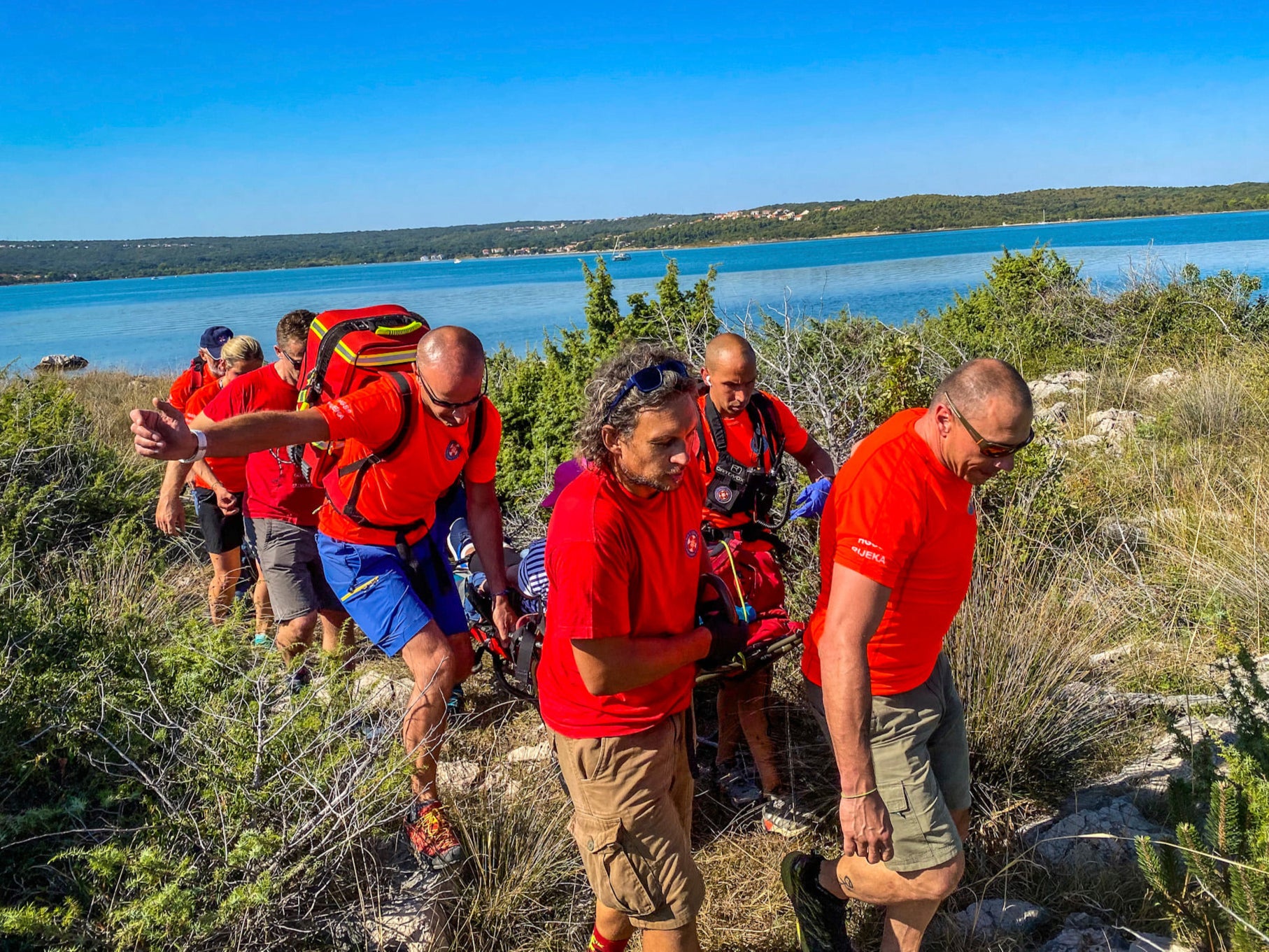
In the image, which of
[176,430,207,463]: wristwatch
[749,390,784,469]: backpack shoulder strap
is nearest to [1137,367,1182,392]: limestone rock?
[749,390,784,469]: backpack shoulder strap

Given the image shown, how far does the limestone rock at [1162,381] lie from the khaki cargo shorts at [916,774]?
8191 mm

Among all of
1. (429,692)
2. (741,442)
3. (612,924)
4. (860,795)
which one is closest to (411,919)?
(612,924)

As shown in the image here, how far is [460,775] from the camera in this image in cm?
368

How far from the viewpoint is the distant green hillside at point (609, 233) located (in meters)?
88.7

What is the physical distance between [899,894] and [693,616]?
984 millimetres

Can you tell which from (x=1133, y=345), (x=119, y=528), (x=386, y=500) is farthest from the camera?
(x=1133, y=345)

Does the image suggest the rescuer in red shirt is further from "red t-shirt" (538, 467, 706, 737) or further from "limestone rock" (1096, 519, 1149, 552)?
"limestone rock" (1096, 519, 1149, 552)

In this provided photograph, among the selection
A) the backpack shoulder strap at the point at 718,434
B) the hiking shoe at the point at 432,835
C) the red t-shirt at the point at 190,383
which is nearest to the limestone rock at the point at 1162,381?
the backpack shoulder strap at the point at 718,434

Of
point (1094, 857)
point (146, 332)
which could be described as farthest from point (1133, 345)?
point (146, 332)

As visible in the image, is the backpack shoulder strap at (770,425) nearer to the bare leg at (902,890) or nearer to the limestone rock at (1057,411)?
the bare leg at (902,890)

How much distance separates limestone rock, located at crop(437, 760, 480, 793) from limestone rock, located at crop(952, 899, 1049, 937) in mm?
1826

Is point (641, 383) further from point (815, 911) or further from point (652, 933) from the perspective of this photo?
point (815, 911)

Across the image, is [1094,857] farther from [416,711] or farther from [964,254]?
[964,254]

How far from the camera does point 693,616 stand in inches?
102
